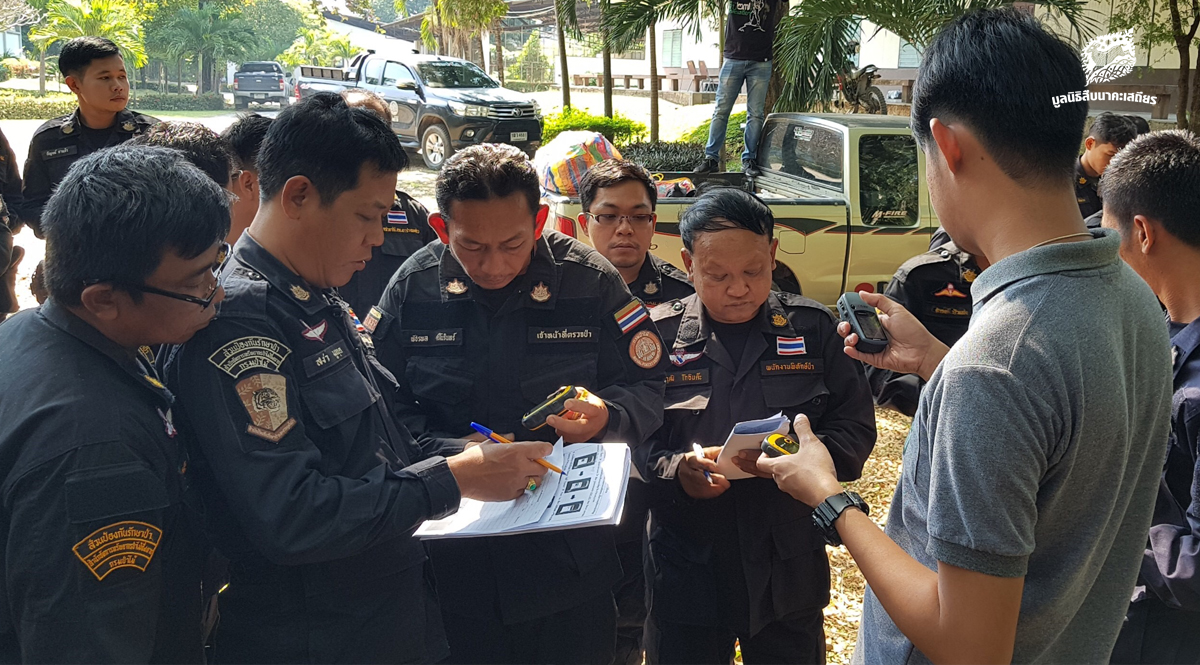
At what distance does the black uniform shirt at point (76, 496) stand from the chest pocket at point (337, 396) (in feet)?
0.90

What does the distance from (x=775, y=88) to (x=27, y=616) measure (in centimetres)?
904

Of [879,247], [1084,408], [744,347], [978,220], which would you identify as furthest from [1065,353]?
[879,247]

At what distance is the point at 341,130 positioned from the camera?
174cm

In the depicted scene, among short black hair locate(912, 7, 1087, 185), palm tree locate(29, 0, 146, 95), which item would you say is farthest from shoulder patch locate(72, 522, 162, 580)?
palm tree locate(29, 0, 146, 95)

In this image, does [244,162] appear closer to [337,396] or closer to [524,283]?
[524,283]

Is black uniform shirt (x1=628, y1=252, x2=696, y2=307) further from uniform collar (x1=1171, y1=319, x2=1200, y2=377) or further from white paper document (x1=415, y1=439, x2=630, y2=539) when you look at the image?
uniform collar (x1=1171, y1=319, x2=1200, y2=377)

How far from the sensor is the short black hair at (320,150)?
1.71 metres

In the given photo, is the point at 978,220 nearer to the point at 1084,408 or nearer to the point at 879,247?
the point at 1084,408

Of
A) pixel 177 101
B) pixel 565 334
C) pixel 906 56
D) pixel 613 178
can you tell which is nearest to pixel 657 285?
pixel 613 178

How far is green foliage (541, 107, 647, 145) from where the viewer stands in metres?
14.0

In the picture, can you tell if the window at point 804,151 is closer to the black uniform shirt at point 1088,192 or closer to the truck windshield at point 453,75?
the black uniform shirt at point 1088,192

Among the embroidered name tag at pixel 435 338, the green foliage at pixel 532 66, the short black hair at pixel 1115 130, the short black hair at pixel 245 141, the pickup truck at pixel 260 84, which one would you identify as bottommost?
the embroidered name tag at pixel 435 338

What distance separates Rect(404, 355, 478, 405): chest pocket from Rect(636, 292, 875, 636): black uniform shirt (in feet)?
1.81

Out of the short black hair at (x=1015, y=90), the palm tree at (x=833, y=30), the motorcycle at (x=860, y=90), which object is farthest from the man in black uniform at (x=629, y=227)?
the motorcycle at (x=860, y=90)
